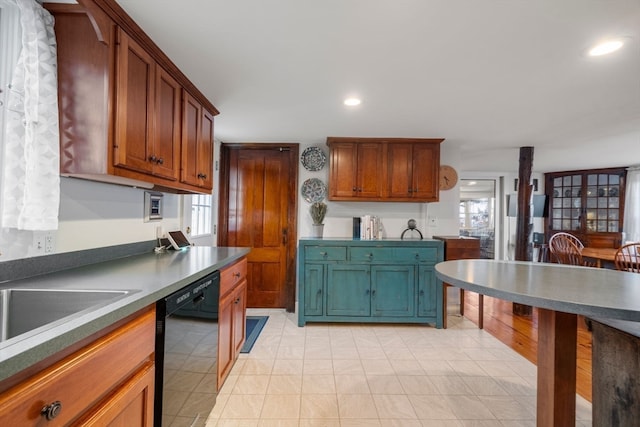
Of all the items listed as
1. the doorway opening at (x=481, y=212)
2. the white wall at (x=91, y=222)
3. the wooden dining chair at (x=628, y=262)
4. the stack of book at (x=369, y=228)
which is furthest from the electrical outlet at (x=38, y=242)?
the doorway opening at (x=481, y=212)

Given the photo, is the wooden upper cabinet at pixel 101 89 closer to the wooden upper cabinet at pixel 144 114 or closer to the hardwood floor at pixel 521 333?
A: the wooden upper cabinet at pixel 144 114

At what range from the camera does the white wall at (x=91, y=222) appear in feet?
4.21

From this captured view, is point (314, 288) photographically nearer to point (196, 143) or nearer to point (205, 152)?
point (205, 152)

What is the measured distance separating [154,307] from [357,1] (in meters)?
1.51

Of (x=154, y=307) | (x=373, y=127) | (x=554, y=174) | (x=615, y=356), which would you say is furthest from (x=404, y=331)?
(x=554, y=174)

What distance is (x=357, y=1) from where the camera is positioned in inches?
49.3

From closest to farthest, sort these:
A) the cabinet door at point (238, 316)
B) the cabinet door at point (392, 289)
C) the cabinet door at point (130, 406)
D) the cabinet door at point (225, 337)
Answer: the cabinet door at point (130, 406) → the cabinet door at point (225, 337) → the cabinet door at point (238, 316) → the cabinet door at point (392, 289)

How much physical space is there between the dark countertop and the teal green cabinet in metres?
1.11

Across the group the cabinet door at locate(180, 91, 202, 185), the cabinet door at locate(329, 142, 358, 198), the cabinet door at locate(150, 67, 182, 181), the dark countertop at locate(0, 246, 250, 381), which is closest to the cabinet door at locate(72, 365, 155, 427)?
the dark countertop at locate(0, 246, 250, 381)

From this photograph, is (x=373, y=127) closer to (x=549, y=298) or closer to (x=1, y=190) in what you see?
(x=549, y=298)

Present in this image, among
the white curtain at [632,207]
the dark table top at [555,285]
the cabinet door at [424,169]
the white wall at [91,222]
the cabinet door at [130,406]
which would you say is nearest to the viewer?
the cabinet door at [130,406]

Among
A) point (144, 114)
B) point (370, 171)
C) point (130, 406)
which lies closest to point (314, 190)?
point (370, 171)

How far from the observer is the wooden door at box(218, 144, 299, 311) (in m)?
3.71

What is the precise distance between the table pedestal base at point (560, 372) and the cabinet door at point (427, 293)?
68.2 inches
